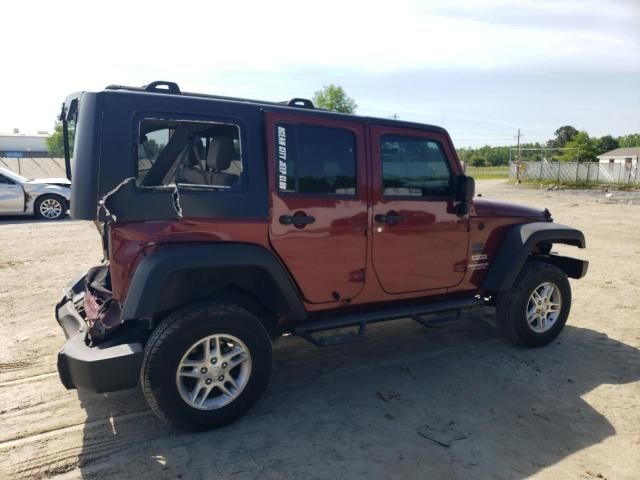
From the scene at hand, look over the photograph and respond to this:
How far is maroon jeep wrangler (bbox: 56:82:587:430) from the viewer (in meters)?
3.02

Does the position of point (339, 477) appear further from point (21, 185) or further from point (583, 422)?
point (21, 185)

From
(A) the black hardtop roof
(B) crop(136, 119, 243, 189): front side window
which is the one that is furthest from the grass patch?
(B) crop(136, 119, 243, 189): front side window

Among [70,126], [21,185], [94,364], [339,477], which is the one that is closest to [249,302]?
[94,364]

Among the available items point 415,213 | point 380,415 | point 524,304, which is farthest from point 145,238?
point 524,304

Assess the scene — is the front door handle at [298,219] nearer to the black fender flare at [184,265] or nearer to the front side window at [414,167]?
the black fender flare at [184,265]

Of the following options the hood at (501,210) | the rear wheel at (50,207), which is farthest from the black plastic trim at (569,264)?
the rear wheel at (50,207)

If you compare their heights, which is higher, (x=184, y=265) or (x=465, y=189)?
(x=465, y=189)

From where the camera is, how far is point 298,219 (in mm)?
3531

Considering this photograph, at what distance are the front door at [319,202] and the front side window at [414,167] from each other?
262mm

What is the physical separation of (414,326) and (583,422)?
2144 mm

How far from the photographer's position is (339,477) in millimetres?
2838

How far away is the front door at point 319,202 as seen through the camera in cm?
350

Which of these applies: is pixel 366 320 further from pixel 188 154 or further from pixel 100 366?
pixel 100 366

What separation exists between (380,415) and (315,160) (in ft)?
6.25
